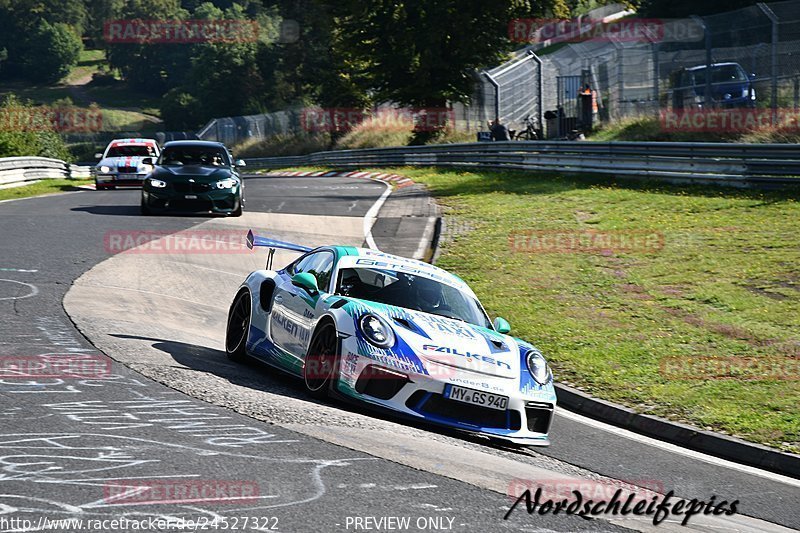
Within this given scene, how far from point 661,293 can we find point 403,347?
7807 millimetres

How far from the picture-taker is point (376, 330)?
8.72 m

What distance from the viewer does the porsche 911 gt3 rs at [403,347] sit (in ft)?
27.8

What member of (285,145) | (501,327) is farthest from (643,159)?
(285,145)

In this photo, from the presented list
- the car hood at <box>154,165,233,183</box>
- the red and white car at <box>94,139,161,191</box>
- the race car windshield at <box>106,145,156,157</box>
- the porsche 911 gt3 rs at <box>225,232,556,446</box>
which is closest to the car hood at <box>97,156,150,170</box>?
the red and white car at <box>94,139,161,191</box>

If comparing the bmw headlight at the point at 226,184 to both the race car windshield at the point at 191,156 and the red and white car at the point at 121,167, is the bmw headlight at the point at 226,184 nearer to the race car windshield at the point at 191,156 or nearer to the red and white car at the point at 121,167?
the race car windshield at the point at 191,156

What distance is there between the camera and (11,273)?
14461 millimetres

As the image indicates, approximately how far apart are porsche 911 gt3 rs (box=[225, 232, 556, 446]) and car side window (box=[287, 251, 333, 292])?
2cm

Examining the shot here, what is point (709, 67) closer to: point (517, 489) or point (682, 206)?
point (682, 206)

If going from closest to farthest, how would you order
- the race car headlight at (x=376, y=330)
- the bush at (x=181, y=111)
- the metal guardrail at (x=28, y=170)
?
1. the race car headlight at (x=376, y=330)
2. the metal guardrail at (x=28, y=170)
3. the bush at (x=181, y=111)

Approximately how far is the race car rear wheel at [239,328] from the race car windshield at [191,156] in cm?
1253

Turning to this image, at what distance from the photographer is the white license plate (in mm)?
8461

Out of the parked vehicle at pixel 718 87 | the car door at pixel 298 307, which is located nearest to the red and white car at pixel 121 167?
the parked vehicle at pixel 718 87

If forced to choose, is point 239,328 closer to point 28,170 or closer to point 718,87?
point 718,87

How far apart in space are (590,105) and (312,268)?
2643 cm
